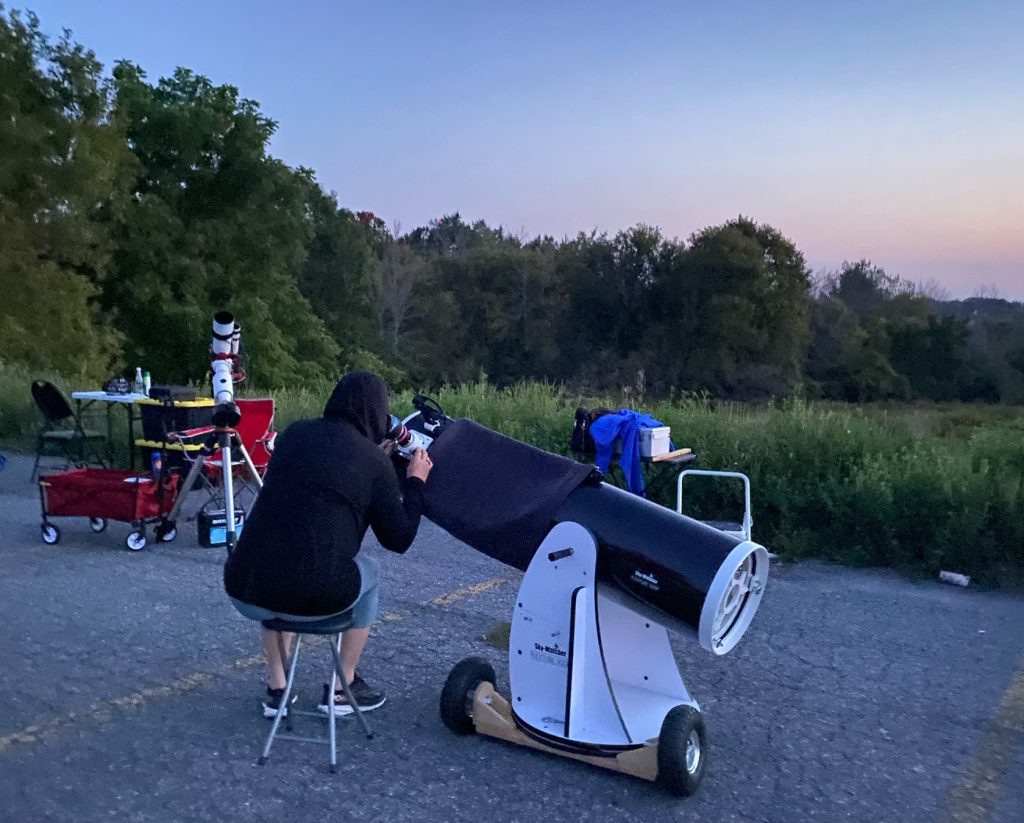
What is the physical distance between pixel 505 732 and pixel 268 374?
2426 cm

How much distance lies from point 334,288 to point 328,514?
32881 millimetres

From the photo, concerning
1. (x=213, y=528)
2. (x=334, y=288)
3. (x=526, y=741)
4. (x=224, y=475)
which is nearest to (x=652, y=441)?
(x=224, y=475)

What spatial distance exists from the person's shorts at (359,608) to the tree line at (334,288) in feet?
52.2

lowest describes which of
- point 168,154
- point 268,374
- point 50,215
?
point 268,374

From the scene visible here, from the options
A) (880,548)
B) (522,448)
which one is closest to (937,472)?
(880,548)

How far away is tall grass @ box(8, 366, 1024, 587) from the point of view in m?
6.59

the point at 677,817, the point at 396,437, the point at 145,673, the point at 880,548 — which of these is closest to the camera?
the point at 677,817

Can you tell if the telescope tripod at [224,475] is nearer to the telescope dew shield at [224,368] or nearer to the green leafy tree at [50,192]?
the telescope dew shield at [224,368]

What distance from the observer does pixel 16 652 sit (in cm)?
465

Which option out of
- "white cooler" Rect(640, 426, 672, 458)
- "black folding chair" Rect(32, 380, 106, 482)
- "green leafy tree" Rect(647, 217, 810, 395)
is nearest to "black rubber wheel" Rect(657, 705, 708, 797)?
"white cooler" Rect(640, 426, 672, 458)

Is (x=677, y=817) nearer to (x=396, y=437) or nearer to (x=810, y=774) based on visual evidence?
(x=810, y=774)

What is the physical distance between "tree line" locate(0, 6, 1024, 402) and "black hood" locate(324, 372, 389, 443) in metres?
15.9

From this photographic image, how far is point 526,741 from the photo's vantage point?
11.8ft

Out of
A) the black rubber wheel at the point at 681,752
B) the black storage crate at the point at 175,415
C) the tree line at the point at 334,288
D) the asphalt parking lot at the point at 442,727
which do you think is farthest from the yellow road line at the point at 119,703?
the tree line at the point at 334,288
